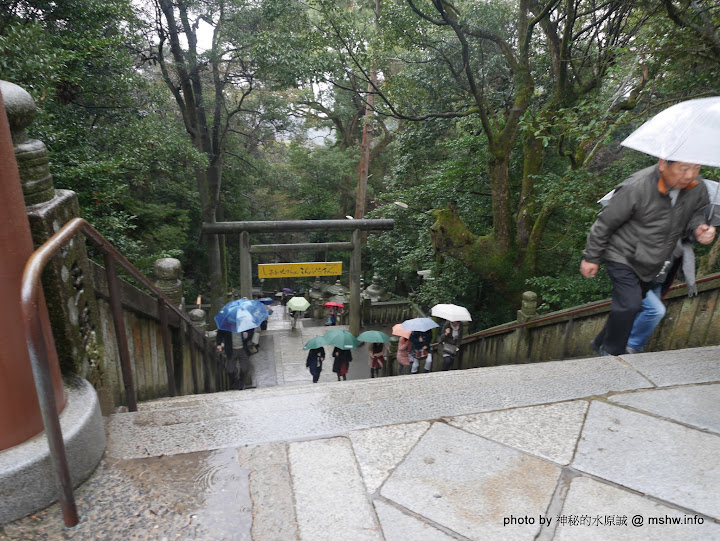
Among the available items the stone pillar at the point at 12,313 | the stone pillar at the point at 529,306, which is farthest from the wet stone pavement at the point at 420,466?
the stone pillar at the point at 529,306

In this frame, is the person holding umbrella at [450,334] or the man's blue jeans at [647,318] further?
the person holding umbrella at [450,334]

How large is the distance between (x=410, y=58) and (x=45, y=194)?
1046 centimetres

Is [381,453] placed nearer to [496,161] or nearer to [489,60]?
[496,161]

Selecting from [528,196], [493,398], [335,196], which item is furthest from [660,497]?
[335,196]

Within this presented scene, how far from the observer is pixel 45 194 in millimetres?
1737

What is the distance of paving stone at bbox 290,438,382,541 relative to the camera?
145 centimetres

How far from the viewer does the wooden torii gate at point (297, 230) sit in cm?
1013

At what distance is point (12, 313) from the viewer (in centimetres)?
135

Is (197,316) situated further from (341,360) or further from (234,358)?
(341,360)

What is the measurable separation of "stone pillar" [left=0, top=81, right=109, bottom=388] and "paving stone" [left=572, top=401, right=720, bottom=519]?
218 centimetres

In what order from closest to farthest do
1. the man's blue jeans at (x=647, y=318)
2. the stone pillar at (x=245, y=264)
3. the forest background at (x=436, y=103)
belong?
the man's blue jeans at (x=647, y=318), the forest background at (x=436, y=103), the stone pillar at (x=245, y=264)

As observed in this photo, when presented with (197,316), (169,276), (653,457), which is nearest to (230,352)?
(197,316)

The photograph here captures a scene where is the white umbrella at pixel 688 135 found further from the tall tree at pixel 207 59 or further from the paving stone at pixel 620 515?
the tall tree at pixel 207 59

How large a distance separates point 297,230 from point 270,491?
9.21 metres
